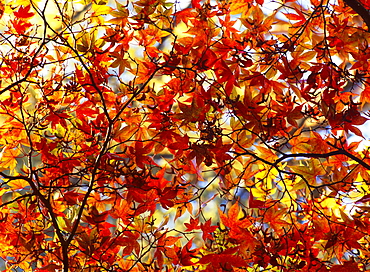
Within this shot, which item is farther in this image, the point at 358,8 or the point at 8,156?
the point at 8,156

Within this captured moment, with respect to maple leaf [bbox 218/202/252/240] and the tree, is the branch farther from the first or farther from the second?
maple leaf [bbox 218/202/252/240]

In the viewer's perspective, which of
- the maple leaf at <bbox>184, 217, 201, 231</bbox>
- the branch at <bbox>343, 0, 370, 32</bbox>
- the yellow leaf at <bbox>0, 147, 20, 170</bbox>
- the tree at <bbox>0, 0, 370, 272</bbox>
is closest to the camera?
the branch at <bbox>343, 0, 370, 32</bbox>

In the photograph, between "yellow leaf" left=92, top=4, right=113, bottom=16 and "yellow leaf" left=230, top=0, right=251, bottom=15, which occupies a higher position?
"yellow leaf" left=92, top=4, right=113, bottom=16

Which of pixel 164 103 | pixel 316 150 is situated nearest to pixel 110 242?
pixel 164 103

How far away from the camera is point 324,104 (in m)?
1.08

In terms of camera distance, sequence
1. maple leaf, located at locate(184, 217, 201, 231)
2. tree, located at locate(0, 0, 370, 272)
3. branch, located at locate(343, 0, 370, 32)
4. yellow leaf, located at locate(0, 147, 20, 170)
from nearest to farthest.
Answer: branch, located at locate(343, 0, 370, 32)
tree, located at locate(0, 0, 370, 272)
maple leaf, located at locate(184, 217, 201, 231)
yellow leaf, located at locate(0, 147, 20, 170)

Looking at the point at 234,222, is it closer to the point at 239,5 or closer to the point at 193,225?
the point at 193,225

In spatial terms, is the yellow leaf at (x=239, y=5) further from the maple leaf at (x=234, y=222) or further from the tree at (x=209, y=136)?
the maple leaf at (x=234, y=222)

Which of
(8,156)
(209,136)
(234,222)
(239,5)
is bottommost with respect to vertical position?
(234,222)

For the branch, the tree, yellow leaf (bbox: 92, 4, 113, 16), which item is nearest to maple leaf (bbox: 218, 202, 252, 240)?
the tree

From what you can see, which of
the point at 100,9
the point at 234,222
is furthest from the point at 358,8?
the point at 100,9

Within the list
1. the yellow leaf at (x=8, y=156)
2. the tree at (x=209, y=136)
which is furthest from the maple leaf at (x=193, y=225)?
the yellow leaf at (x=8, y=156)

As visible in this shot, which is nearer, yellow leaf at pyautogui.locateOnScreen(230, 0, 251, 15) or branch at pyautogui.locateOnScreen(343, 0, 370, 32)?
branch at pyautogui.locateOnScreen(343, 0, 370, 32)

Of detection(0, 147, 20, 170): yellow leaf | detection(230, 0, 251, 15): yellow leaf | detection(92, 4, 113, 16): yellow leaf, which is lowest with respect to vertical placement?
detection(0, 147, 20, 170): yellow leaf
